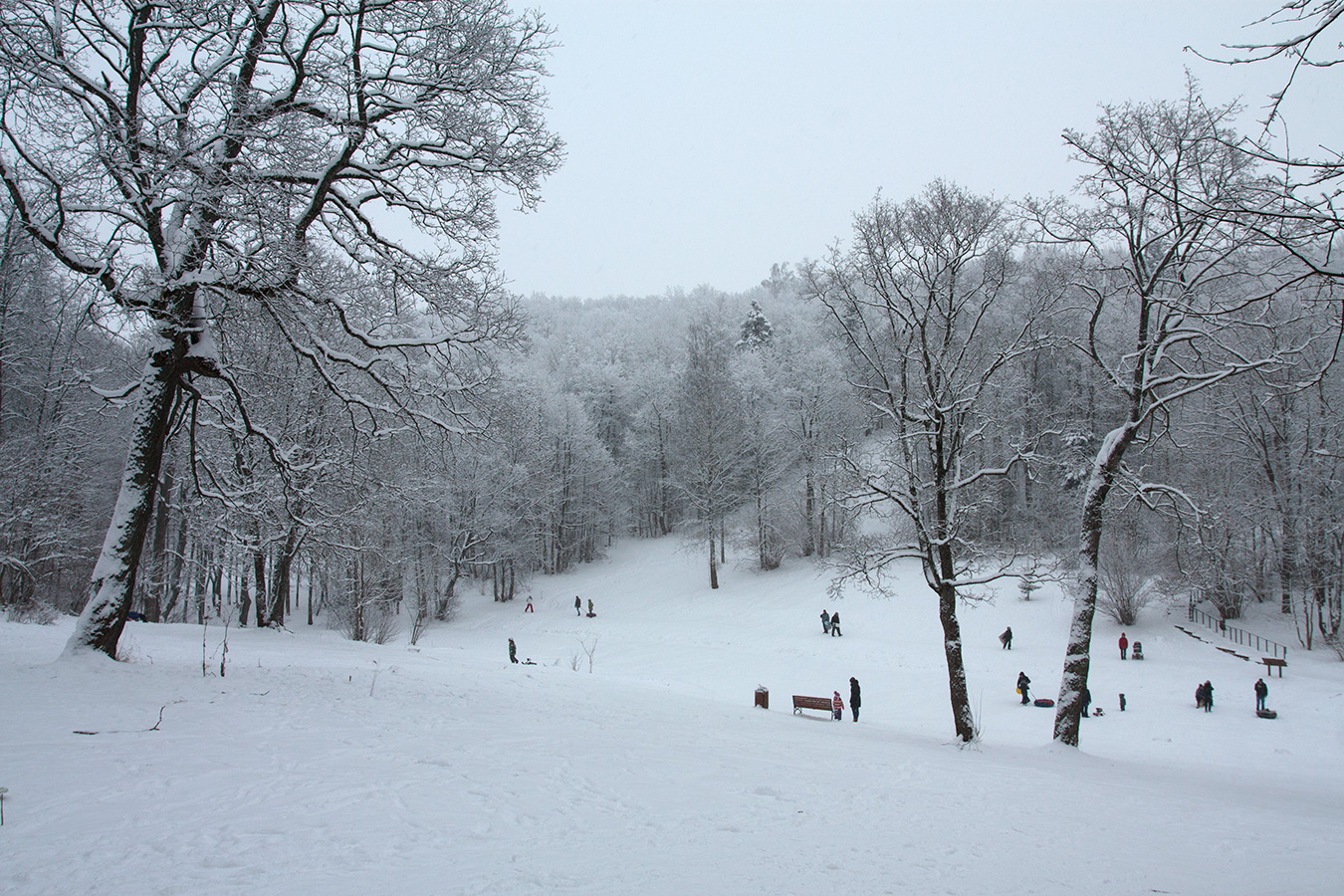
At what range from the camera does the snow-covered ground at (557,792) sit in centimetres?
422

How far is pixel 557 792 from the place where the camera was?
600 centimetres

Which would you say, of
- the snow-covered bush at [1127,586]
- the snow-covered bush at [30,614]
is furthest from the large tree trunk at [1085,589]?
the snow-covered bush at [30,614]

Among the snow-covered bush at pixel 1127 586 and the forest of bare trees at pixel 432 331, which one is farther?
the snow-covered bush at pixel 1127 586

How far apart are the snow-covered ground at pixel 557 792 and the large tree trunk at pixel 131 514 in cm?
59

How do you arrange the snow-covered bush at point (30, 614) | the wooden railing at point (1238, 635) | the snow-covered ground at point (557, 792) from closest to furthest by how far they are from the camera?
the snow-covered ground at point (557, 792)
the snow-covered bush at point (30, 614)
the wooden railing at point (1238, 635)

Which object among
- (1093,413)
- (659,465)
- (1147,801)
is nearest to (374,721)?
(1147,801)

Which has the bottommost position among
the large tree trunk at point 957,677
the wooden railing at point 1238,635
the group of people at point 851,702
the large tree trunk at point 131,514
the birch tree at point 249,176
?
the group of people at point 851,702

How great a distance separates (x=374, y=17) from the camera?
28.4 ft

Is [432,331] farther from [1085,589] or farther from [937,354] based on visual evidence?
[1085,589]

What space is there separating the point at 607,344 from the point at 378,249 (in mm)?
57474

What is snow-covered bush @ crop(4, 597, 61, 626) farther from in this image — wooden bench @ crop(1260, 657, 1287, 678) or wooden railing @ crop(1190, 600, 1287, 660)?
wooden railing @ crop(1190, 600, 1287, 660)

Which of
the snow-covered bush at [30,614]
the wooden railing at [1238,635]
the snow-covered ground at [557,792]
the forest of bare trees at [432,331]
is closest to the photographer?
the snow-covered ground at [557,792]

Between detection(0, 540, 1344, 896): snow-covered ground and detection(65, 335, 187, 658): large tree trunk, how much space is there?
23.2 inches

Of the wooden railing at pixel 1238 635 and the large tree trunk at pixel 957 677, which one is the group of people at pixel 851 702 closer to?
the large tree trunk at pixel 957 677
